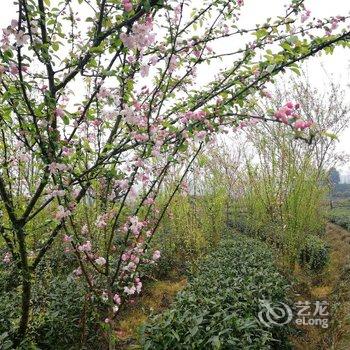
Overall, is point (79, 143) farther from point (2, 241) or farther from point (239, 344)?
point (239, 344)

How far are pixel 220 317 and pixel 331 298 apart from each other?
302 centimetres

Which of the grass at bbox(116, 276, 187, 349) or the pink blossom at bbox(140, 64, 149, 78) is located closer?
the pink blossom at bbox(140, 64, 149, 78)

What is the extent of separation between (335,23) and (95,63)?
1596mm

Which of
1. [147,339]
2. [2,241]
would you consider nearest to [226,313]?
[147,339]

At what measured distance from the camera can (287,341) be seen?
169 inches

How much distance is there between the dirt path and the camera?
14.4 feet

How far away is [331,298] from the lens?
596 centimetres

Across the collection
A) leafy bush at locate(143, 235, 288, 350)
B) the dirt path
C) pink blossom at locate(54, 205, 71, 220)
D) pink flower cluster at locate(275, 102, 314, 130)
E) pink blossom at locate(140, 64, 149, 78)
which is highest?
pink blossom at locate(140, 64, 149, 78)

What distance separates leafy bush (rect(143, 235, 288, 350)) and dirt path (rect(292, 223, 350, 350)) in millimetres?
513

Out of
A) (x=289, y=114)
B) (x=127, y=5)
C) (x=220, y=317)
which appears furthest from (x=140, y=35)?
(x=220, y=317)

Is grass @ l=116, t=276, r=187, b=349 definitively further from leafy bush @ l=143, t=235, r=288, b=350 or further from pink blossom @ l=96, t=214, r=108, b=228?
pink blossom @ l=96, t=214, r=108, b=228

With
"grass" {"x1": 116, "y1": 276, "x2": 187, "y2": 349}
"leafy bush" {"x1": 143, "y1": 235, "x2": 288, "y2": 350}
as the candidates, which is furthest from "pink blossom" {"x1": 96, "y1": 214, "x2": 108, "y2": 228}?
"grass" {"x1": 116, "y1": 276, "x2": 187, "y2": 349}

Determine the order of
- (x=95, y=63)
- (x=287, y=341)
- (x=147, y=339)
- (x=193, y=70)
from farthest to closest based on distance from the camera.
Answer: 1. (x=287, y=341)
2. (x=147, y=339)
3. (x=193, y=70)
4. (x=95, y=63)

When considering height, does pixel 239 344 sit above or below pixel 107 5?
below
